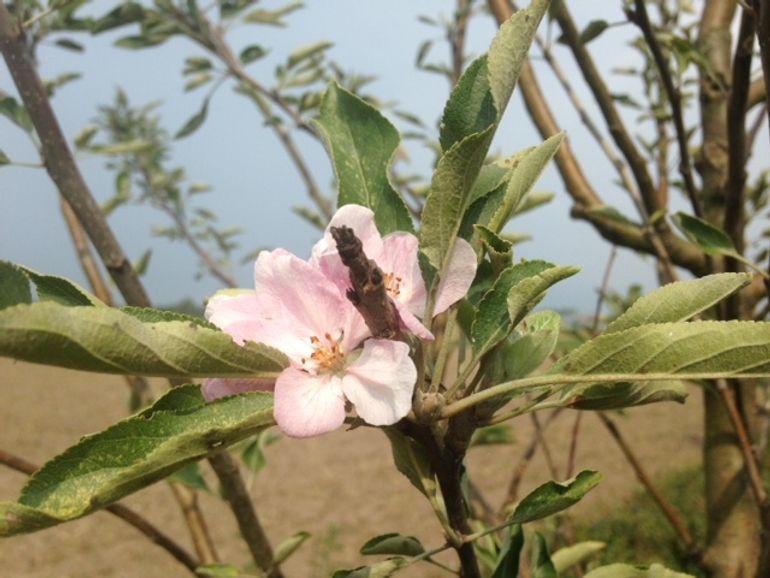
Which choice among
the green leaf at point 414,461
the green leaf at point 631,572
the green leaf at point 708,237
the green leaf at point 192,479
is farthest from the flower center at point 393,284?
the green leaf at point 192,479

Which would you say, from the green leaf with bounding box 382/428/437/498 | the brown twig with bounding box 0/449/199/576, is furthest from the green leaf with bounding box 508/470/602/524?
the brown twig with bounding box 0/449/199/576

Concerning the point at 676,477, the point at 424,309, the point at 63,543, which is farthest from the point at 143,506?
the point at 424,309

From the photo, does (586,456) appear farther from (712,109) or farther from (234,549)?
(712,109)

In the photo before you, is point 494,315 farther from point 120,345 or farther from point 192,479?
point 192,479

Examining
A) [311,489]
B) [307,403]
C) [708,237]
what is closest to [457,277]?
[307,403]

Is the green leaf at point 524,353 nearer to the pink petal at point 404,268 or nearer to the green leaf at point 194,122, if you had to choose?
the pink petal at point 404,268

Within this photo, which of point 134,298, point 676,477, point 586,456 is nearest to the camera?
point 134,298

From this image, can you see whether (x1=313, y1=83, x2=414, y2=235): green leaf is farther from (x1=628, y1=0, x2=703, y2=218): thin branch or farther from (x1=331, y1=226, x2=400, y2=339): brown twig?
(x1=628, y1=0, x2=703, y2=218): thin branch
